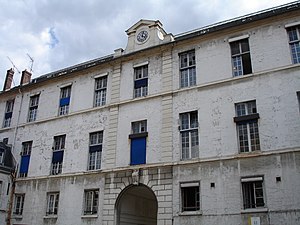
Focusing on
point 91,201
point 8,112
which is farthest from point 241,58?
point 8,112

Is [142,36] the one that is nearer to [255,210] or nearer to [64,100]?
[64,100]

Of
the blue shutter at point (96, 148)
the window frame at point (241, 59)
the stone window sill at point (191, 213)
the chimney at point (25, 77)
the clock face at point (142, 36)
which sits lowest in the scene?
the stone window sill at point (191, 213)

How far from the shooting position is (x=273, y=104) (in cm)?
1491

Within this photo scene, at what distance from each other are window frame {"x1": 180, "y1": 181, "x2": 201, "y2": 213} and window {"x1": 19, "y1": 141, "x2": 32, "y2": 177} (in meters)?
11.0

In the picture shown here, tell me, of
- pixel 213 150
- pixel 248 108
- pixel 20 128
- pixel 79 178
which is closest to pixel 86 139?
pixel 79 178

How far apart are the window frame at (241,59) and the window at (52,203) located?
12004mm

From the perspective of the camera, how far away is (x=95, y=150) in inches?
758

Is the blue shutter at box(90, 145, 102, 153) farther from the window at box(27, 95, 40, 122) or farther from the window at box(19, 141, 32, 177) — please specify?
the window at box(27, 95, 40, 122)

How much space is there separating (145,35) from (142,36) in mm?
203

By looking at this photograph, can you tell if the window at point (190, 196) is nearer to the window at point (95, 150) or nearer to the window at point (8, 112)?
the window at point (95, 150)

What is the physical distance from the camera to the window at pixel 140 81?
18984mm

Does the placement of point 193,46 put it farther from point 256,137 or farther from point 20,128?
point 20,128

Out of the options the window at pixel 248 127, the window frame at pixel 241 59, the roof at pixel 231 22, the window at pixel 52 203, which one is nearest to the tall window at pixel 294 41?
the roof at pixel 231 22

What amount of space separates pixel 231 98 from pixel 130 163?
19.8ft
